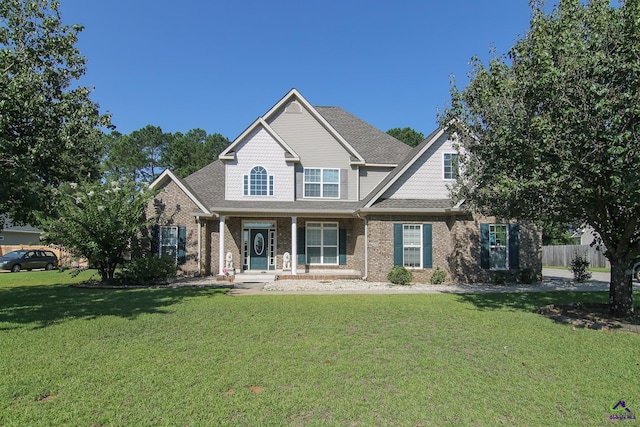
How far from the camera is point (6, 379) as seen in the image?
199 inches

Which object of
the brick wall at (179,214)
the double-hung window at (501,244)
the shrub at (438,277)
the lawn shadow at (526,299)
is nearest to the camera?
the lawn shadow at (526,299)

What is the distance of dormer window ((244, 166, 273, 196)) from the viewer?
1902 cm

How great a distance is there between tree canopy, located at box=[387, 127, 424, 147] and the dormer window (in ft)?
105

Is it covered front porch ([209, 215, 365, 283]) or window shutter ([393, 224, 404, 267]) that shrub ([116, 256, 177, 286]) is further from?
window shutter ([393, 224, 404, 267])

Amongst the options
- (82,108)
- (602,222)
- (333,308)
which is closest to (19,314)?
(82,108)

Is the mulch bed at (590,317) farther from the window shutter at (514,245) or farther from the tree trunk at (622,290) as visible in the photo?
the window shutter at (514,245)

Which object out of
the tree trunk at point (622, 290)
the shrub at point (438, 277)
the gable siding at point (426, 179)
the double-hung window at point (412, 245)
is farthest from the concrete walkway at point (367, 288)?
the tree trunk at point (622, 290)

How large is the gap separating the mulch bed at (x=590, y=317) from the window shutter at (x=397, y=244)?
6.72 m

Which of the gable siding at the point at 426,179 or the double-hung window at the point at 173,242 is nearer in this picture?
the gable siding at the point at 426,179

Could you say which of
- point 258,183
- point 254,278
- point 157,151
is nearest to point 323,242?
point 254,278

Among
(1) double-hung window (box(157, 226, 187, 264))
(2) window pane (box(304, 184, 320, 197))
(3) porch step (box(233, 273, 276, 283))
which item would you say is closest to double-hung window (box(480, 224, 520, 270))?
(2) window pane (box(304, 184, 320, 197))

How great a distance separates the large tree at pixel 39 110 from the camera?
9.16m

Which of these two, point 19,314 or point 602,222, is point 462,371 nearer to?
point 602,222

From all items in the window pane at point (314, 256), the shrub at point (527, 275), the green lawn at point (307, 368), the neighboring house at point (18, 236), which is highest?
the neighboring house at point (18, 236)
